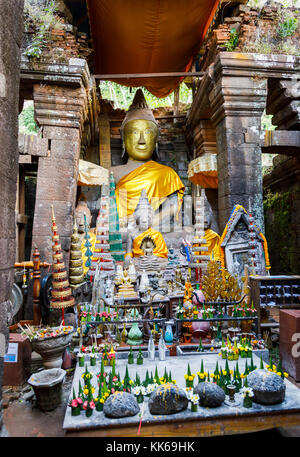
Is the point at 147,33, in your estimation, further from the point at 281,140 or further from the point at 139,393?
the point at 139,393

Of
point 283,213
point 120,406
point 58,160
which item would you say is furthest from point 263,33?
point 120,406

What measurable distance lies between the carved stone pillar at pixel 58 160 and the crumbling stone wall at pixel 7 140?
3522mm

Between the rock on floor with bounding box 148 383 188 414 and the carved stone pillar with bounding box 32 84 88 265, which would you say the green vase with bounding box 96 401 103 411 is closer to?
the rock on floor with bounding box 148 383 188 414

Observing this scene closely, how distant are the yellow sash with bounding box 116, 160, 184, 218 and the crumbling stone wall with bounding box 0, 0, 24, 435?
6.53 meters

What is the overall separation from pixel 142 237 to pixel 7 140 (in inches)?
217

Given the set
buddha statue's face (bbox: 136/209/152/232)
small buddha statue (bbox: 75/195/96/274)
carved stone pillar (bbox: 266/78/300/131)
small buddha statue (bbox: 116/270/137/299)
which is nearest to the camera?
small buddha statue (bbox: 116/270/137/299)

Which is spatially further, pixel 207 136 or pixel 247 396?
pixel 207 136

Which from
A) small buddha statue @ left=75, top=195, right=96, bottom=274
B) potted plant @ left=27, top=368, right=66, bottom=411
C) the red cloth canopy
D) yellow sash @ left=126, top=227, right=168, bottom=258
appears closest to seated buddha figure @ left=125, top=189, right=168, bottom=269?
yellow sash @ left=126, top=227, right=168, bottom=258

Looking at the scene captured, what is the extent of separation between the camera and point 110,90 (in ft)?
69.0

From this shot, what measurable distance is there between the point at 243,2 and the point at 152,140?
4182 mm

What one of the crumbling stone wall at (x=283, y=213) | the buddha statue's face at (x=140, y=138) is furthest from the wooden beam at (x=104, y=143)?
the crumbling stone wall at (x=283, y=213)

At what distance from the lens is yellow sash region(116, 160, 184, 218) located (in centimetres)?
934

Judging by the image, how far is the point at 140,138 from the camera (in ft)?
31.9

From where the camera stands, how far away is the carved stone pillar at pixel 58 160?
6031 mm
